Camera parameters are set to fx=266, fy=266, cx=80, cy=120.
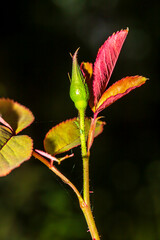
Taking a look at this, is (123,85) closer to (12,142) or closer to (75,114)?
(12,142)

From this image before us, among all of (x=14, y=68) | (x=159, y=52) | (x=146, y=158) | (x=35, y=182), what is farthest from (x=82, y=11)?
(x=35, y=182)

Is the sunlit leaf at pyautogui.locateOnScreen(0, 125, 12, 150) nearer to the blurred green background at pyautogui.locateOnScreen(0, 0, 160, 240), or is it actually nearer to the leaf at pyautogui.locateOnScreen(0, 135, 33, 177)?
the leaf at pyautogui.locateOnScreen(0, 135, 33, 177)

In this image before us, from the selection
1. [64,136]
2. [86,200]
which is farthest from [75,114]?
[86,200]

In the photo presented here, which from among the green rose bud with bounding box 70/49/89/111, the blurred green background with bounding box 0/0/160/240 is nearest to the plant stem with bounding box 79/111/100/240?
the green rose bud with bounding box 70/49/89/111

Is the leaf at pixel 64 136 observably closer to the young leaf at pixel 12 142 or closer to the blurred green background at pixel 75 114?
the young leaf at pixel 12 142

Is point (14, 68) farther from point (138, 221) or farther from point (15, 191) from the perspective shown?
point (138, 221)

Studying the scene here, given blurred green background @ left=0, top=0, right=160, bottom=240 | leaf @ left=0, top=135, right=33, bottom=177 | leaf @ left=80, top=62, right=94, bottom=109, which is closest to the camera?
leaf @ left=0, top=135, right=33, bottom=177
